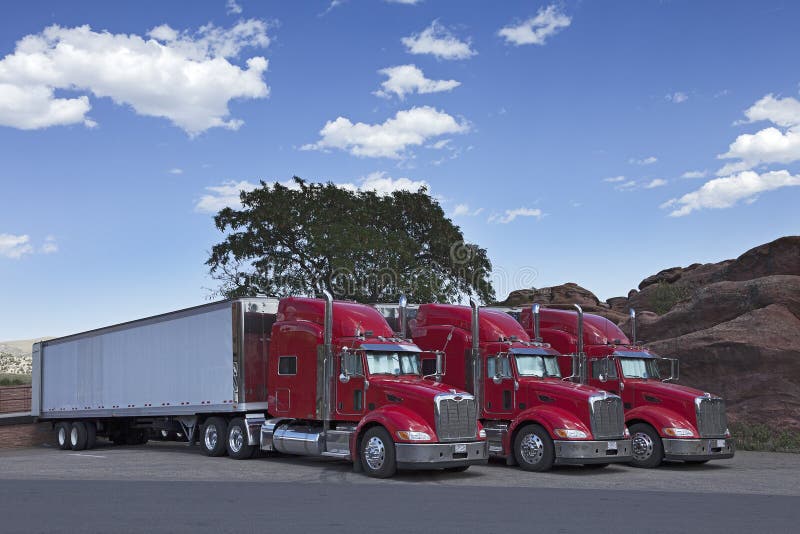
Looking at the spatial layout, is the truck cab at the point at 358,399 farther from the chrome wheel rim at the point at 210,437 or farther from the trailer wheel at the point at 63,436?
the trailer wheel at the point at 63,436

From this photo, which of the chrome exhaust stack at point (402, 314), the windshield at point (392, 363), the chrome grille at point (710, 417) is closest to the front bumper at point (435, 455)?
the windshield at point (392, 363)

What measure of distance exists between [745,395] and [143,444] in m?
19.7

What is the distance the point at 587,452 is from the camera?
60.8 feet

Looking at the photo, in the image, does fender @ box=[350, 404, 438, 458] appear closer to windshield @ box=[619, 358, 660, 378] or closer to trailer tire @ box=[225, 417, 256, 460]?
trailer tire @ box=[225, 417, 256, 460]

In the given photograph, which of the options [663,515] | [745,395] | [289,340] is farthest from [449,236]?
[663,515]

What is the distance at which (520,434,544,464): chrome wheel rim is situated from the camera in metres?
19.1

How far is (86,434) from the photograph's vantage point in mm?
28547

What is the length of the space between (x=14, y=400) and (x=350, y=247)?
1592 cm

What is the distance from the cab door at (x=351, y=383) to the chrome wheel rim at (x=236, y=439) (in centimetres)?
351

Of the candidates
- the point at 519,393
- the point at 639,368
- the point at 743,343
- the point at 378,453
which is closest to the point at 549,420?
the point at 519,393

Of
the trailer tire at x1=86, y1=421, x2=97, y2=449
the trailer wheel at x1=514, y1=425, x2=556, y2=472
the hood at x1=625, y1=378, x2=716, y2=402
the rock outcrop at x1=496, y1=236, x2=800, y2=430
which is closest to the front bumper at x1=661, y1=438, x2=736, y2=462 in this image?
the hood at x1=625, y1=378, x2=716, y2=402

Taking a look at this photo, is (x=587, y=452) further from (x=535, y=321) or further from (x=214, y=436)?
(x=214, y=436)

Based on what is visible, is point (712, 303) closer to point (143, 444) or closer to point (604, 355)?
point (604, 355)

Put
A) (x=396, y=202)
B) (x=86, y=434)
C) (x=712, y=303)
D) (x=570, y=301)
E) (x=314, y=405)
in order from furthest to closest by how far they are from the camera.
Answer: (x=570, y=301) → (x=396, y=202) → (x=712, y=303) → (x=86, y=434) → (x=314, y=405)
